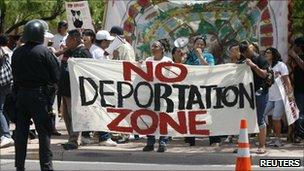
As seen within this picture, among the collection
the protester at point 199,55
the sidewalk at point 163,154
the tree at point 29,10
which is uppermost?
the tree at point 29,10

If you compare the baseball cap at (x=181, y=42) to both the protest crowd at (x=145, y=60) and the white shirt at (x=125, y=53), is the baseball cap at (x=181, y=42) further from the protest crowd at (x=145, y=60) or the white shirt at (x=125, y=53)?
the white shirt at (x=125, y=53)

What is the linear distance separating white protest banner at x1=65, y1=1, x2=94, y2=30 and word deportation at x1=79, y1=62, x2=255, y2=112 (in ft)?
9.64

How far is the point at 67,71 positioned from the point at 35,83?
9.04 ft

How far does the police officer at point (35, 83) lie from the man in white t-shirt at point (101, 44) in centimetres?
319

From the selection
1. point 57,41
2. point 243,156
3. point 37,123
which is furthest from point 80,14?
point 243,156

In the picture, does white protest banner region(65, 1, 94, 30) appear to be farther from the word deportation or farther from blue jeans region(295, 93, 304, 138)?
blue jeans region(295, 93, 304, 138)

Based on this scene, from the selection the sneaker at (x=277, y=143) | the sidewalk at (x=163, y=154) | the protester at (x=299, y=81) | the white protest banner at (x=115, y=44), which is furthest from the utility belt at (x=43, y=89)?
the protester at (x=299, y=81)

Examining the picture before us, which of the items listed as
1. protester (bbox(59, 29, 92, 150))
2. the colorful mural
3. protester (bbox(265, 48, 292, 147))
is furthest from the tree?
protester (bbox(265, 48, 292, 147))

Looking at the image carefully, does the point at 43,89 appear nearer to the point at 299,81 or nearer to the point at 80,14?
the point at 299,81

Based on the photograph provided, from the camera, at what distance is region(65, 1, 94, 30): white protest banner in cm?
1311

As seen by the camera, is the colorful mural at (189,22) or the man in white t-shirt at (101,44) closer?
the man in white t-shirt at (101,44)

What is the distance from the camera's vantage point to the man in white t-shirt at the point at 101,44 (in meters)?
11.1

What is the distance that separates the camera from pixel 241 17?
12945mm

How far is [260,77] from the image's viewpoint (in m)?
10.1
